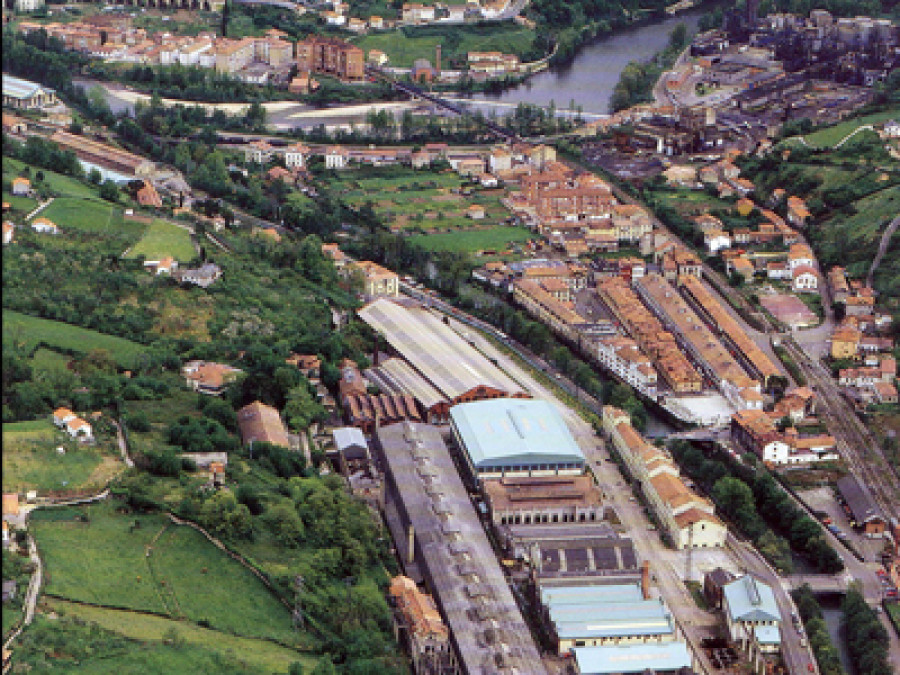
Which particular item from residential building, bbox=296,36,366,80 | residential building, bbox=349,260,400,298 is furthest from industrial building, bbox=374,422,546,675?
residential building, bbox=296,36,366,80

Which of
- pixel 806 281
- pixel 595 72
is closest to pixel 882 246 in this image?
pixel 806 281

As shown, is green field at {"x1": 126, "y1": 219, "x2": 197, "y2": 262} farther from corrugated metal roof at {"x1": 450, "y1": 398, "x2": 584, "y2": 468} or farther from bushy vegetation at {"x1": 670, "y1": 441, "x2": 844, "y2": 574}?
bushy vegetation at {"x1": 670, "y1": 441, "x2": 844, "y2": 574}

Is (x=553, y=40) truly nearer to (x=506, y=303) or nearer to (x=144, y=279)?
(x=506, y=303)

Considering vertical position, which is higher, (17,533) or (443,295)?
(17,533)

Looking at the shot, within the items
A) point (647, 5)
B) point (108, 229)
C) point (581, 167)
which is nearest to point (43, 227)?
point (108, 229)

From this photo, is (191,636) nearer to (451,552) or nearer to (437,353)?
(451,552)

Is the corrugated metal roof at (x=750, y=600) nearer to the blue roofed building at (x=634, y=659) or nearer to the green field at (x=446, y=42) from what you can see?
the blue roofed building at (x=634, y=659)
